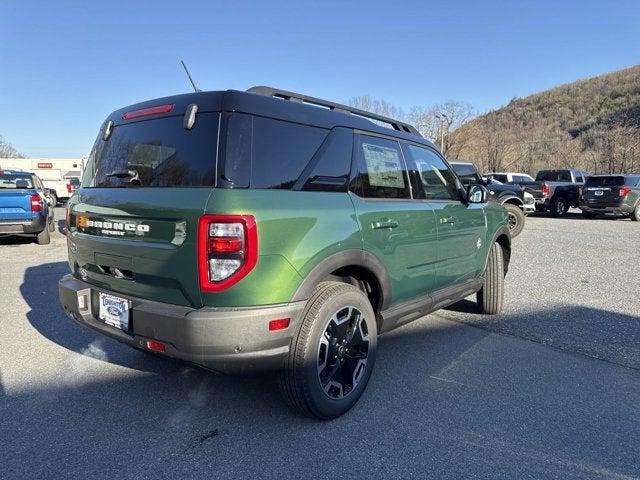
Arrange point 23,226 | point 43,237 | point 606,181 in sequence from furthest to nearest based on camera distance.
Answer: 1. point 606,181
2. point 43,237
3. point 23,226

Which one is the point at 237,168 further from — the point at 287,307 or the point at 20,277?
the point at 20,277

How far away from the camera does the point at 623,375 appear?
11.8ft

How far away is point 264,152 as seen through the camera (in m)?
2.61

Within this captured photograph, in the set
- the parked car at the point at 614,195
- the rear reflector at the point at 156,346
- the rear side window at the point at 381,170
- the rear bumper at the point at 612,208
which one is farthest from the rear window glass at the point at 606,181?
the rear reflector at the point at 156,346

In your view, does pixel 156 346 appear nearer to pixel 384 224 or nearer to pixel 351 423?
pixel 351 423

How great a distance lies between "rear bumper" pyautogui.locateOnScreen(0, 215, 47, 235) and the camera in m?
9.40

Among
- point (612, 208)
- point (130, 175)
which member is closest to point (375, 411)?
point (130, 175)

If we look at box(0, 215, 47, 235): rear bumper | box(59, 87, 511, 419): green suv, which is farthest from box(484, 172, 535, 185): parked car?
box(59, 87, 511, 419): green suv

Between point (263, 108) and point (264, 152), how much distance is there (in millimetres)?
269

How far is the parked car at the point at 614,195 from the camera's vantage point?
15.8 m

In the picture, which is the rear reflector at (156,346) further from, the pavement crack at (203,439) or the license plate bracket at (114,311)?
the pavement crack at (203,439)

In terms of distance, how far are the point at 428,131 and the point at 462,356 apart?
45.7 m

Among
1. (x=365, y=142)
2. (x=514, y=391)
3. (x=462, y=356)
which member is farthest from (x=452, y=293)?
(x=365, y=142)

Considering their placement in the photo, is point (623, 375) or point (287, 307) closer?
point (287, 307)
